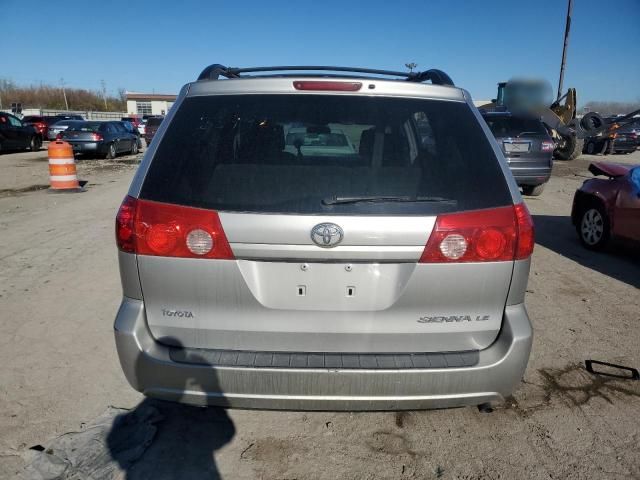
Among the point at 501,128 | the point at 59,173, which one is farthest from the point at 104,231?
the point at 501,128

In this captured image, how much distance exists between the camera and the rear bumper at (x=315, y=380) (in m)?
2.09

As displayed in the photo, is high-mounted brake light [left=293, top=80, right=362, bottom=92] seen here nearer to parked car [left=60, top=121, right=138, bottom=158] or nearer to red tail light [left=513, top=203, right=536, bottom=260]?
red tail light [left=513, top=203, right=536, bottom=260]

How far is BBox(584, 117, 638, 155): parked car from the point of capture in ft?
78.5

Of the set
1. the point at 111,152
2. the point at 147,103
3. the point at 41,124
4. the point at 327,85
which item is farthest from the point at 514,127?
the point at 147,103

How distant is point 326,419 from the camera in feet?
9.29

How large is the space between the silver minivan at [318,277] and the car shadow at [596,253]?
418cm

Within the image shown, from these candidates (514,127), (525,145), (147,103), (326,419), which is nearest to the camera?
(326,419)

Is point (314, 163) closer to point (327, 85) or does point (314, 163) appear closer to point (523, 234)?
point (327, 85)

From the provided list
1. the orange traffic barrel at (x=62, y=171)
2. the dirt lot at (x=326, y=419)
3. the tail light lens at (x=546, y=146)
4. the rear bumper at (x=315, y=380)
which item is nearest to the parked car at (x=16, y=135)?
the orange traffic barrel at (x=62, y=171)

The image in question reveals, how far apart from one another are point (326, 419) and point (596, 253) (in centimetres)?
550

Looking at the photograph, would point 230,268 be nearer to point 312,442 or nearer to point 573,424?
point 312,442

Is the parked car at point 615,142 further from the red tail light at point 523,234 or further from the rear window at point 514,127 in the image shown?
the red tail light at point 523,234

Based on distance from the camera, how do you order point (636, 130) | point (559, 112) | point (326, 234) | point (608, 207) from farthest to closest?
1. point (636, 130)
2. point (559, 112)
3. point (608, 207)
4. point (326, 234)

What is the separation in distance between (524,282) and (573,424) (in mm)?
1179
